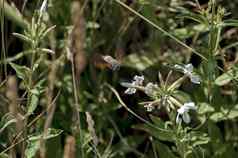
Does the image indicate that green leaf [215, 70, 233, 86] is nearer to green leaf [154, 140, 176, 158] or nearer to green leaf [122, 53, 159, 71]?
green leaf [154, 140, 176, 158]

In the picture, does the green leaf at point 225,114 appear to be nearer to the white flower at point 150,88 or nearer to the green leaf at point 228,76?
the green leaf at point 228,76

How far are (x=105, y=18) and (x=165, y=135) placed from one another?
0.65 meters

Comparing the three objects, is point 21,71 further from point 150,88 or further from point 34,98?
point 150,88

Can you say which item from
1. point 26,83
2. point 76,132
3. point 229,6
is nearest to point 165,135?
point 76,132

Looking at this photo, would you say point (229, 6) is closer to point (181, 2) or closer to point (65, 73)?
point (181, 2)

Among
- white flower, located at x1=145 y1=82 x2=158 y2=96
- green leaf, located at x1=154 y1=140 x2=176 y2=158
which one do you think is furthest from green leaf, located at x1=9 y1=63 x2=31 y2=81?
green leaf, located at x1=154 y1=140 x2=176 y2=158

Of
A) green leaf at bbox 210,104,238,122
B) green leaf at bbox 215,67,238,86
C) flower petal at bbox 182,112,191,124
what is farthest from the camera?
green leaf at bbox 210,104,238,122

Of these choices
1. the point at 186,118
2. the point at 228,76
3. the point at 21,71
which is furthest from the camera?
the point at 228,76

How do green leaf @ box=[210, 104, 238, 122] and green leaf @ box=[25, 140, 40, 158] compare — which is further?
green leaf @ box=[210, 104, 238, 122]

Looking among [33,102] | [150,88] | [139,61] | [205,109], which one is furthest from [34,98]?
[139,61]

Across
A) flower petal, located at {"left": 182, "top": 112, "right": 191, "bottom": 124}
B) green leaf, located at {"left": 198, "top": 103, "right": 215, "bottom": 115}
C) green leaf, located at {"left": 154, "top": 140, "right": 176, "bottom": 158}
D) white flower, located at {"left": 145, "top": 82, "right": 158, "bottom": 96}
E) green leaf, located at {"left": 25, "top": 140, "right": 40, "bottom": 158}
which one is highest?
white flower, located at {"left": 145, "top": 82, "right": 158, "bottom": 96}

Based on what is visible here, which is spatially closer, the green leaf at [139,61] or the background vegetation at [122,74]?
the background vegetation at [122,74]

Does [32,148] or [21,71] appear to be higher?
[21,71]

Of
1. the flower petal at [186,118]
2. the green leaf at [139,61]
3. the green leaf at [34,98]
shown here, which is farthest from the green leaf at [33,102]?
the green leaf at [139,61]
